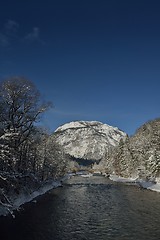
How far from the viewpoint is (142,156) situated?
9256 centimetres

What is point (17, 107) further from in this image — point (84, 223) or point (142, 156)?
point (142, 156)

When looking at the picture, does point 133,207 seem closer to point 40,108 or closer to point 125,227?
point 125,227

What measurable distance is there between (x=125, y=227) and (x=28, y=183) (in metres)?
27.0

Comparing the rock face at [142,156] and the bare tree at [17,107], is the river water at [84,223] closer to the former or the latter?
the bare tree at [17,107]

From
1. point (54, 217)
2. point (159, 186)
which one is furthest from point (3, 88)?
point (159, 186)

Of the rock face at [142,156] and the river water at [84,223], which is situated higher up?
the rock face at [142,156]

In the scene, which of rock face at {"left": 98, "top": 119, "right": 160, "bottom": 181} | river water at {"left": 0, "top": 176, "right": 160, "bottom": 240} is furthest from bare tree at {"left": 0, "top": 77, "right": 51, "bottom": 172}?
rock face at {"left": 98, "top": 119, "right": 160, "bottom": 181}

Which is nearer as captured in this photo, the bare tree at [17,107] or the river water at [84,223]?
the river water at [84,223]

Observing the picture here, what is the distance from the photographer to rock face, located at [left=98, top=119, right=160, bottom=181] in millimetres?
75562

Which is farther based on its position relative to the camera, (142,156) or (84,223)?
(142,156)

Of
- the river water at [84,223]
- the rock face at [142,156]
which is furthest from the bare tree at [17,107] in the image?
the rock face at [142,156]

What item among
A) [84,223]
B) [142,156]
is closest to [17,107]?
[84,223]

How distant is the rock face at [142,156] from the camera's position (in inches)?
2975

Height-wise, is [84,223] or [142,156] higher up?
[142,156]
